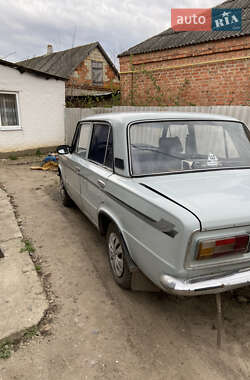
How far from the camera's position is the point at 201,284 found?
1807 mm

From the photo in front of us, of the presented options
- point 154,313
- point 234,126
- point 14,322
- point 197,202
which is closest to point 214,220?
point 197,202

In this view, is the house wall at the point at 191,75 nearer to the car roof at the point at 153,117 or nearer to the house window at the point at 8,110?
the house window at the point at 8,110

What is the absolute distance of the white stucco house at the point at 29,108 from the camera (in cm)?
987

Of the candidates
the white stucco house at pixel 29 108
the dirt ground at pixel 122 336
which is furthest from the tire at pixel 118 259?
the white stucco house at pixel 29 108

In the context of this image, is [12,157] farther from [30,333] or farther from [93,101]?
[30,333]

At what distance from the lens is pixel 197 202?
6.12 ft

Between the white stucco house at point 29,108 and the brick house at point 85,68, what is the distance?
8.57 m

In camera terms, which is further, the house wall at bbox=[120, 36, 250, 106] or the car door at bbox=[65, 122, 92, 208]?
the house wall at bbox=[120, 36, 250, 106]

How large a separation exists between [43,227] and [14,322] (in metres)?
2.23

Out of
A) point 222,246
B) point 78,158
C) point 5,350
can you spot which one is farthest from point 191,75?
point 5,350

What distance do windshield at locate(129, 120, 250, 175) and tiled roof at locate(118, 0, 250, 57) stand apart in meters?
6.47

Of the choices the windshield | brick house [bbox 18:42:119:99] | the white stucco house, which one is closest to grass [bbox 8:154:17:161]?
the white stucco house

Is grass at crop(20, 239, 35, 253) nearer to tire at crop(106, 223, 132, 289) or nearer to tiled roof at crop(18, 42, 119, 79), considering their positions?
tire at crop(106, 223, 132, 289)

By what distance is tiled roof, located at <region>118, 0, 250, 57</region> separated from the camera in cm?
815
